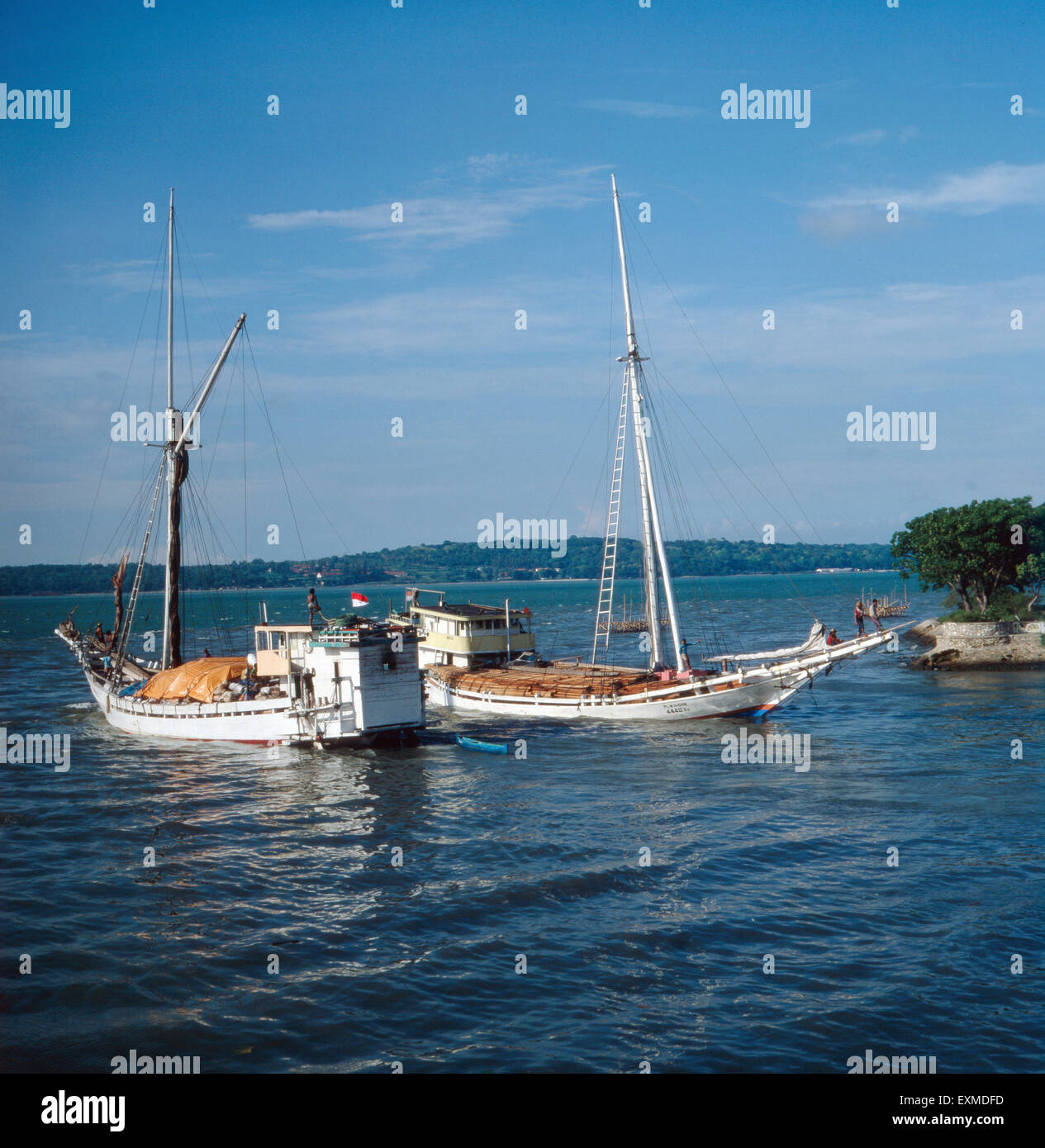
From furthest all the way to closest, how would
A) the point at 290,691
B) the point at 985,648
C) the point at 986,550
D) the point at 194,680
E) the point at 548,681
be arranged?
the point at 986,550, the point at 985,648, the point at 548,681, the point at 194,680, the point at 290,691

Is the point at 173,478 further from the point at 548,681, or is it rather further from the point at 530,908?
the point at 530,908

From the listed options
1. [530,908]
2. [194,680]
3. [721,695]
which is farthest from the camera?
[194,680]

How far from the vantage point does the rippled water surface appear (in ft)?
61.6

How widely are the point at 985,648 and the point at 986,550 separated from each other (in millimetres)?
8391

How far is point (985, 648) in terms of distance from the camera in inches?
2943

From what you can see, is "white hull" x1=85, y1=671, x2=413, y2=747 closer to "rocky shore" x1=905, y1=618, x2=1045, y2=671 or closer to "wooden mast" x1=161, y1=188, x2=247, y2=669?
"wooden mast" x1=161, y1=188, x2=247, y2=669

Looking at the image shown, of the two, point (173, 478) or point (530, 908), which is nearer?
point (530, 908)

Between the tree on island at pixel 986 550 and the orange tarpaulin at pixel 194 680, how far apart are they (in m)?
54.8

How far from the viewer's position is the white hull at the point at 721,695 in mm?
50656

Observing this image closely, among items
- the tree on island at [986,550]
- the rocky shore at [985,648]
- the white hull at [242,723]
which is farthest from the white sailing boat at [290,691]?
the tree on island at [986,550]

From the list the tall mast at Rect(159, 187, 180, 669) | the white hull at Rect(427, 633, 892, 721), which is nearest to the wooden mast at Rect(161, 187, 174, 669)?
the tall mast at Rect(159, 187, 180, 669)

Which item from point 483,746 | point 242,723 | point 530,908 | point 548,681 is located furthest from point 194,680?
point 530,908

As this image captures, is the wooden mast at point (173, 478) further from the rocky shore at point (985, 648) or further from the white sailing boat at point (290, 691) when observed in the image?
the rocky shore at point (985, 648)
